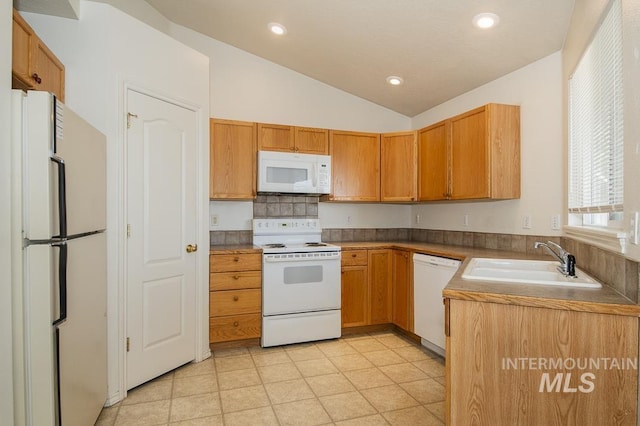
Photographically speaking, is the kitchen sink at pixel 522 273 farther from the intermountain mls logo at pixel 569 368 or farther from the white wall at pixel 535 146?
the white wall at pixel 535 146

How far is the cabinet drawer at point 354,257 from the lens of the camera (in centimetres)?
360

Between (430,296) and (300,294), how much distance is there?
46.6 inches

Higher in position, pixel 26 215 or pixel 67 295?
pixel 26 215

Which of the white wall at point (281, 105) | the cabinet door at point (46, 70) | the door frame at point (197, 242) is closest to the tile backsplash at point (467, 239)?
the white wall at point (281, 105)

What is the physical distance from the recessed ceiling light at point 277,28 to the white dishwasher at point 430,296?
239 centimetres

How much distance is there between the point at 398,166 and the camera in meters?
3.96

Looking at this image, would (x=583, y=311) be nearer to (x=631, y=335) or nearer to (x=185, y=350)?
(x=631, y=335)

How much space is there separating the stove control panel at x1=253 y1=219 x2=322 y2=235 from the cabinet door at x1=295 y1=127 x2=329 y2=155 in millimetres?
785

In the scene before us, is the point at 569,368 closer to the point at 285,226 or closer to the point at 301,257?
the point at 301,257

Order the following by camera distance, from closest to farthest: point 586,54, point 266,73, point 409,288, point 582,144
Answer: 1. point 586,54
2. point 582,144
3. point 409,288
4. point 266,73

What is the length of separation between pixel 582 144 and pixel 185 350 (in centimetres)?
319

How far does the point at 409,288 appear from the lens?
3461mm

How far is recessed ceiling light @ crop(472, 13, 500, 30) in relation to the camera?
7.88 feet

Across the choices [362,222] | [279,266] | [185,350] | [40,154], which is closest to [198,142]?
[279,266]
